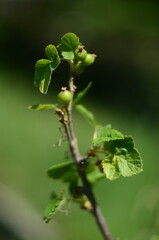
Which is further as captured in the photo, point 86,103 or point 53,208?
point 86,103

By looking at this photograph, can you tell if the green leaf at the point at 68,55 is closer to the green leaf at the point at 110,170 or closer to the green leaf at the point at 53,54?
the green leaf at the point at 53,54

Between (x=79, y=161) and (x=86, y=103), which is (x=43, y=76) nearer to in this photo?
(x=79, y=161)

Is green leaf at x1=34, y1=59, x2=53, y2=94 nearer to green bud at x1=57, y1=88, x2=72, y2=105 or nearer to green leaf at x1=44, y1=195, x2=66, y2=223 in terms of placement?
green bud at x1=57, y1=88, x2=72, y2=105

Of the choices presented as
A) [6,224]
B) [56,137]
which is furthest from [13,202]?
[56,137]

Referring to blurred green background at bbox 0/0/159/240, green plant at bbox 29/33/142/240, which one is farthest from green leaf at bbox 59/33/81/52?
blurred green background at bbox 0/0/159/240

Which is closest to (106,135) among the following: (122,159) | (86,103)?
(122,159)

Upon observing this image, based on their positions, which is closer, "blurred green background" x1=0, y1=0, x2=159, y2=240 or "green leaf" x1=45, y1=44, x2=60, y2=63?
"green leaf" x1=45, y1=44, x2=60, y2=63
